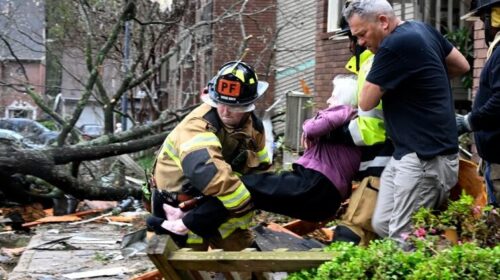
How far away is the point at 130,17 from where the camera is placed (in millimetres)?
11930

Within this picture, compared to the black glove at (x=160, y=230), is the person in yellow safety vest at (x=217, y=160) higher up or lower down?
higher up

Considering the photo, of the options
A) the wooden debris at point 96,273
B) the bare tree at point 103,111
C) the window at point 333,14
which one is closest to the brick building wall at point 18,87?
the bare tree at point 103,111

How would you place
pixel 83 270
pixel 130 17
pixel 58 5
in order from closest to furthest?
pixel 83 270 < pixel 130 17 < pixel 58 5

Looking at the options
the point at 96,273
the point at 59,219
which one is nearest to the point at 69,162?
the point at 59,219

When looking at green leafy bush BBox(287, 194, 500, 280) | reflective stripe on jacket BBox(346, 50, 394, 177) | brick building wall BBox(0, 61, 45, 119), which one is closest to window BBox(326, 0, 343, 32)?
brick building wall BBox(0, 61, 45, 119)

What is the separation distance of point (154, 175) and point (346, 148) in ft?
4.05

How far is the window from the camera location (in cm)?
1152

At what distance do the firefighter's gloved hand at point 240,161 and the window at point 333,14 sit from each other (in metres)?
7.05


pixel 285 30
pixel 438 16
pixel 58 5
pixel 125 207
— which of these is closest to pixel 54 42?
pixel 58 5

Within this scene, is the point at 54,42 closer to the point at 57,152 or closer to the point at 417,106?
the point at 57,152

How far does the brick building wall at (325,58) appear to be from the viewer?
11004 mm

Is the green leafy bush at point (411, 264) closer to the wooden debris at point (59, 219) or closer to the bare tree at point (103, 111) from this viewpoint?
the bare tree at point (103, 111)

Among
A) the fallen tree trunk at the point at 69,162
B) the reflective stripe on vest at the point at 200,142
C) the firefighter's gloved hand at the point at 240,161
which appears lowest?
the fallen tree trunk at the point at 69,162

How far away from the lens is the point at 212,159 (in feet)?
13.8
